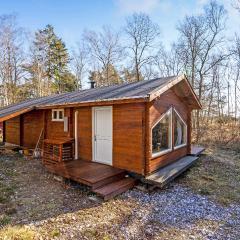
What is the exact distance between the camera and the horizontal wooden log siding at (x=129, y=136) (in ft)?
19.8

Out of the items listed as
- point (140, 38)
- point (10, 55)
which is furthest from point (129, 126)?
point (10, 55)

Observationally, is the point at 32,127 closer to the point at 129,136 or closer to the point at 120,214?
the point at 129,136

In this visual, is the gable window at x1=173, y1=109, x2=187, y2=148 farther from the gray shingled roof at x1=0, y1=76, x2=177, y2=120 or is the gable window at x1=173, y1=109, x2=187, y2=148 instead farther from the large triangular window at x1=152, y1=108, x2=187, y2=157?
the gray shingled roof at x1=0, y1=76, x2=177, y2=120

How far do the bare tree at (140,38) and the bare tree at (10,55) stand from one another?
11.1m

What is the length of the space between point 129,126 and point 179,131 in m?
2.90

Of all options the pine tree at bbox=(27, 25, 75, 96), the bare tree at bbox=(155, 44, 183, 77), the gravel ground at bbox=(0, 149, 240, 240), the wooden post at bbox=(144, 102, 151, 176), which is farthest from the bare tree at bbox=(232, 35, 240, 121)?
the pine tree at bbox=(27, 25, 75, 96)

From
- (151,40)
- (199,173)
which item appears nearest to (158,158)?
(199,173)

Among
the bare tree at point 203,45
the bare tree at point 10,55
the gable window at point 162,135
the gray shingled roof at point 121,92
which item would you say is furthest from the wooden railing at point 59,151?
the bare tree at point 10,55

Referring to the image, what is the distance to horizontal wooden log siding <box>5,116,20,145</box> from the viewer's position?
1231cm

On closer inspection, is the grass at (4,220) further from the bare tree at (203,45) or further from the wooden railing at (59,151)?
the bare tree at (203,45)

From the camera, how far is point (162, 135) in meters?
7.10

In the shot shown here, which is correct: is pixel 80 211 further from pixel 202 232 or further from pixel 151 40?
pixel 151 40

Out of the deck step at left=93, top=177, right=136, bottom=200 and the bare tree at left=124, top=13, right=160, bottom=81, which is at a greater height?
the bare tree at left=124, top=13, right=160, bottom=81

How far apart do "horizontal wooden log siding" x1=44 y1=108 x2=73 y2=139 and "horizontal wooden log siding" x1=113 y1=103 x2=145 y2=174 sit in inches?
94.5
